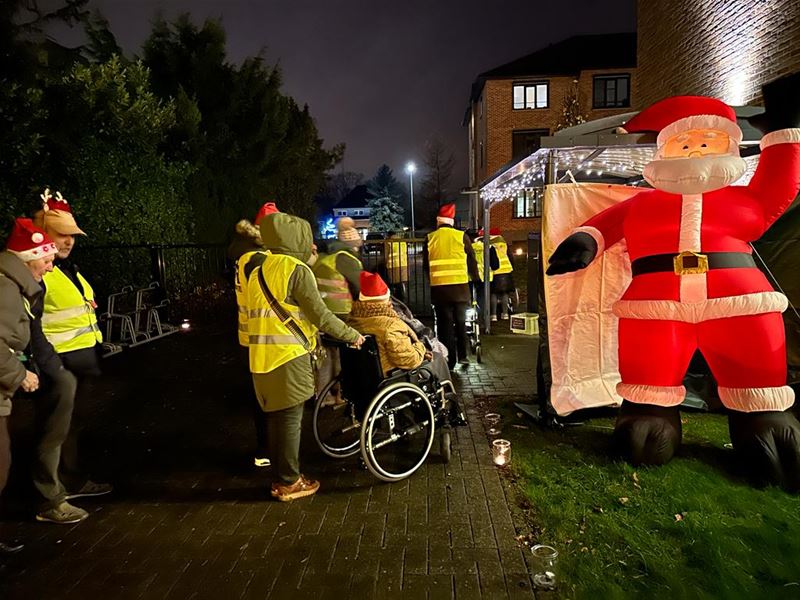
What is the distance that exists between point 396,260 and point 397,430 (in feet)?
21.3

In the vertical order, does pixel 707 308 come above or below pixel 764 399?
above

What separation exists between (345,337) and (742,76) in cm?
814

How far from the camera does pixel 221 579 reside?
2.96 metres

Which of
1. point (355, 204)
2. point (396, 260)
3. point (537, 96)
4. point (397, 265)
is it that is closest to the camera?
point (397, 265)

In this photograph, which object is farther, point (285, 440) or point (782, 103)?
point (285, 440)

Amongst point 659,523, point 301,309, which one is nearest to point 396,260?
point 301,309

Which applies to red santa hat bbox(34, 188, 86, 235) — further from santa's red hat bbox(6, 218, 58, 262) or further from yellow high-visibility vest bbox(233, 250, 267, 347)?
yellow high-visibility vest bbox(233, 250, 267, 347)

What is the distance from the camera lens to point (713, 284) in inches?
144

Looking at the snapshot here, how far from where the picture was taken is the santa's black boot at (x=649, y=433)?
156 inches

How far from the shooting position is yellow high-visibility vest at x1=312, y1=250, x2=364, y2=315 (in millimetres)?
5242

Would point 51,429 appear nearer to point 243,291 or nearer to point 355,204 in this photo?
point 243,291

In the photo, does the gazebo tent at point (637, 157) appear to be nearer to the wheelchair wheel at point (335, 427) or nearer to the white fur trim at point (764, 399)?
the white fur trim at point (764, 399)

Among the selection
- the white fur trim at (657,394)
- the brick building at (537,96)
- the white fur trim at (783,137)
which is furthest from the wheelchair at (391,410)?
the brick building at (537,96)

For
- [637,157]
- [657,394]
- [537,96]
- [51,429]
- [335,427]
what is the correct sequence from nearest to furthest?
[51,429] < [657,394] < [335,427] < [637,157] < [537,96]
